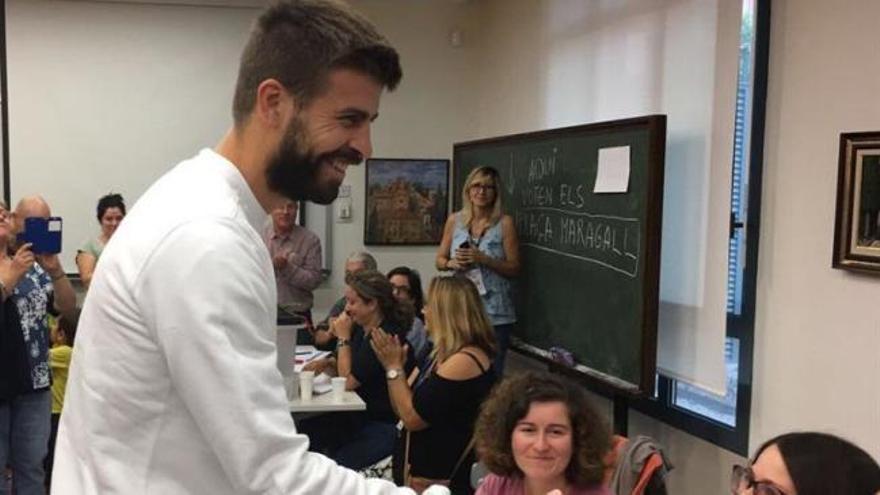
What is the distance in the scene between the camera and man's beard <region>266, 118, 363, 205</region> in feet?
3.20

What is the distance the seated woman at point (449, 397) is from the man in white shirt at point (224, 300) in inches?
73.9

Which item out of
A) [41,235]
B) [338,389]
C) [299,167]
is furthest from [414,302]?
[299,167]

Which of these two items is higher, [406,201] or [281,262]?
[406,201]

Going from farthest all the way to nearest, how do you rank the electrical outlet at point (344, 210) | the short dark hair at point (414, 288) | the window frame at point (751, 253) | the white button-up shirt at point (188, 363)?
the electrical outlet at point (344, 210) < the short dark hair at point (414, 288) < the window frame at point (751, 253) < the white button-up shirt at point (188, 363)


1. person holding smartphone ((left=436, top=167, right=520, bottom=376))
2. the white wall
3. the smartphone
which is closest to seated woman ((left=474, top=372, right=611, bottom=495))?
the white wall

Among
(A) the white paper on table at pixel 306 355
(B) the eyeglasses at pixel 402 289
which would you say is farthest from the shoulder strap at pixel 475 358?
(B) the eyeglasses at pixel 402 289

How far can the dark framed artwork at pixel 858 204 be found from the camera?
235 cm

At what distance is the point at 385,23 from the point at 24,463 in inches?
136

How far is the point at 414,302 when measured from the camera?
427 centimetres

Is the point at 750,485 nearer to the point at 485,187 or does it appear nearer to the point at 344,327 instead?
the point at 344,327

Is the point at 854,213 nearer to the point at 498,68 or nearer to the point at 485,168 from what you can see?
the point at 485,168

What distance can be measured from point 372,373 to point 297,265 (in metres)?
1.69

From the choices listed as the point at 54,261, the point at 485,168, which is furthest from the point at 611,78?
the point at 54,261

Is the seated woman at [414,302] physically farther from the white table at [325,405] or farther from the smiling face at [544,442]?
the smiling face at [544,442]
